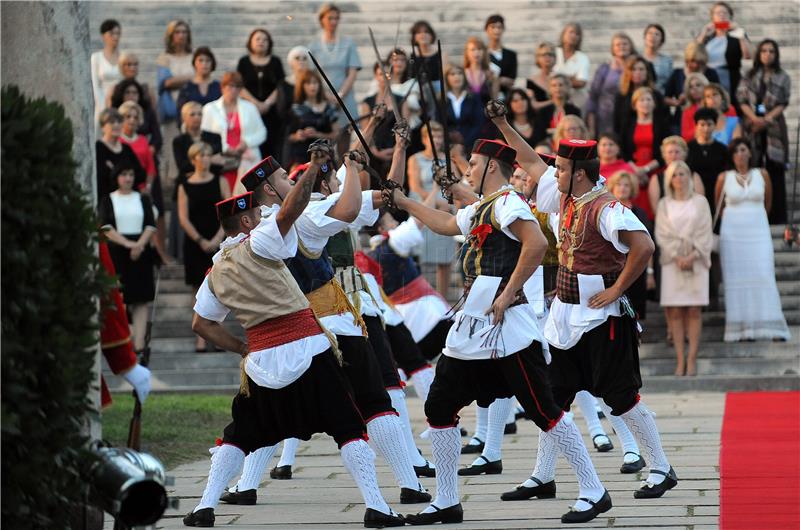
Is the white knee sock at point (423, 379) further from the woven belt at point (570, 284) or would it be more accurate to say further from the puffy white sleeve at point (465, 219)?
the puffy white sleeve at point (465, 219)

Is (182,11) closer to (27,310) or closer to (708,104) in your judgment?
(708,104)

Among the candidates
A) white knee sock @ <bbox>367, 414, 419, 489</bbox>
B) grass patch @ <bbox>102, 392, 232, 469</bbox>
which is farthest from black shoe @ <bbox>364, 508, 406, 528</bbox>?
grass patch @ <bbox>102, 392, 232, 469</bbox>

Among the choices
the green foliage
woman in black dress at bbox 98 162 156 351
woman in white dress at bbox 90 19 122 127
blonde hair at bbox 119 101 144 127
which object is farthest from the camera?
woman in white dress at bbox 90 19 122 127

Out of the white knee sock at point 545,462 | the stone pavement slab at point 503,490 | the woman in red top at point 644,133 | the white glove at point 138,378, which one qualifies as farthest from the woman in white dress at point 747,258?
the white glove at point 138,378

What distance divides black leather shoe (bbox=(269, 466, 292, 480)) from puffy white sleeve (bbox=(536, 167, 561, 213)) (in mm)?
2496

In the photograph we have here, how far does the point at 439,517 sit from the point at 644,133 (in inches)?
370

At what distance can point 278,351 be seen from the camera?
8312 mm

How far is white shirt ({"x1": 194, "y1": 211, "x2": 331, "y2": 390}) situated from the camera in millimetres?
8180

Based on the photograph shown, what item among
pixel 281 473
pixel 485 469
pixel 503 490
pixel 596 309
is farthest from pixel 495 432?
pixel 596 309

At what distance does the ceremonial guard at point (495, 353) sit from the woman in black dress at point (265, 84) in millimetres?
9135

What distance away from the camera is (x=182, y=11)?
2467 centimetres

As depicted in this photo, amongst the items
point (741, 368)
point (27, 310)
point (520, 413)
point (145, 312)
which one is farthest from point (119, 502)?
point (741, 368)

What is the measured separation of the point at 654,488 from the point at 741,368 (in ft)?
24.4

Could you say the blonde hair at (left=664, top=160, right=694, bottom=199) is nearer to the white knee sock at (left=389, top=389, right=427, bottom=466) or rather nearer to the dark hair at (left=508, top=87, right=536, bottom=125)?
the dark hair at (left=508, top=87, right=536, bottom=125)
